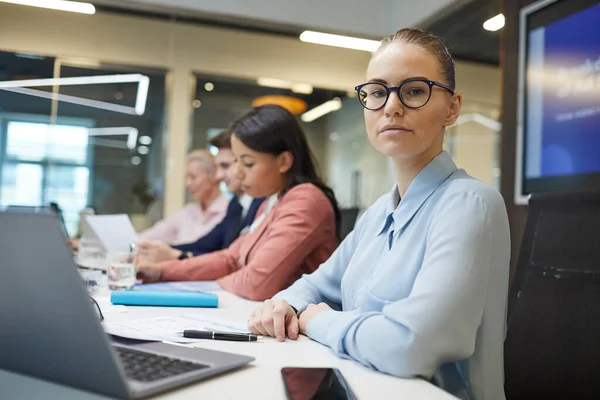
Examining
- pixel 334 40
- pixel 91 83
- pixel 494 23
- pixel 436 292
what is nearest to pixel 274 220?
pixel 436 292

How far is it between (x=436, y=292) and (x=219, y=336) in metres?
0.40

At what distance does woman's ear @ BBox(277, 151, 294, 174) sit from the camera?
2.06 m

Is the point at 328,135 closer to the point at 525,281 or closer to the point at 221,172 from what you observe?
the point at 221,172

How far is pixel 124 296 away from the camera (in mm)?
1360

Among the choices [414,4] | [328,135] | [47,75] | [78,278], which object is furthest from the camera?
[328,135]

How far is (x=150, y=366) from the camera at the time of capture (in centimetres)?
74

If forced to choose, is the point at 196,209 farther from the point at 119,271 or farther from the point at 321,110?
the point at 119,271

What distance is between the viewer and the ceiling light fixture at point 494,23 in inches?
133

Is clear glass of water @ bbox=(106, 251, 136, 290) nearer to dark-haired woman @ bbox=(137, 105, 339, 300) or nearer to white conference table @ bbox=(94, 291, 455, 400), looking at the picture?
dark-haired woman @ bbox=(137, 105, 339, 300)

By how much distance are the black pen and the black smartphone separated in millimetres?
220

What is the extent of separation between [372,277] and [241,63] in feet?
14.6

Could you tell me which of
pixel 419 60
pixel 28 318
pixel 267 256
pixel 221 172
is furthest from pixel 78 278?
pixel 221 172

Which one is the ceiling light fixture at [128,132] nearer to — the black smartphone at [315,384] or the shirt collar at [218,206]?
the shirt collar at [218,206]

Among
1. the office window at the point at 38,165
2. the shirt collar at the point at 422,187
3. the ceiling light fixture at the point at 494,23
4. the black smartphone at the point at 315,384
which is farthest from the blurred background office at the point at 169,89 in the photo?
the black smartphone at the point at 315,384
